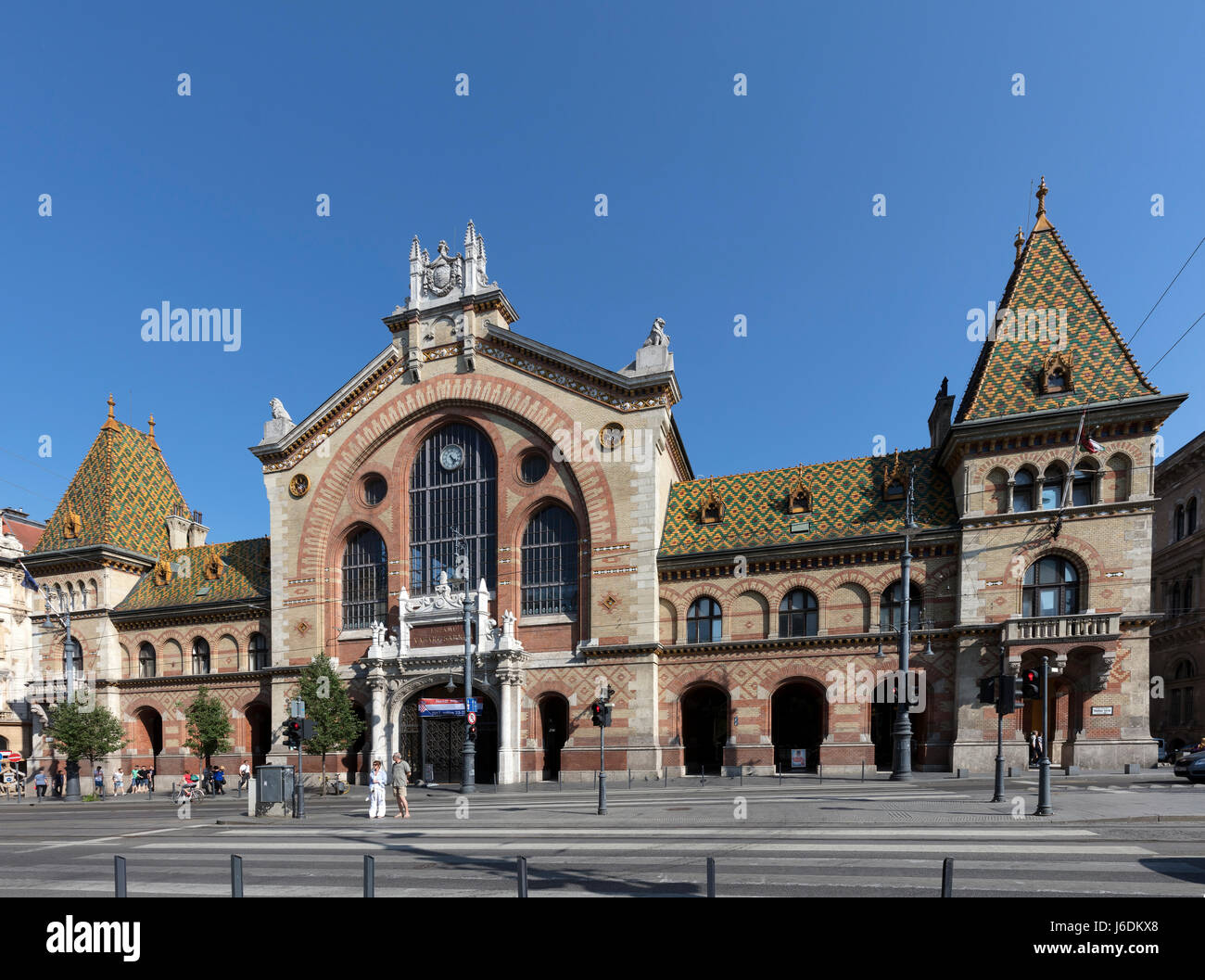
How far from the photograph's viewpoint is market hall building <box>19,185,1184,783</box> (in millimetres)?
28500

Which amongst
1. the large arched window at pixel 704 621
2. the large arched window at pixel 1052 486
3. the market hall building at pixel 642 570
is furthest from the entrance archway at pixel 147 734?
the large arched window at pixel 1052 486

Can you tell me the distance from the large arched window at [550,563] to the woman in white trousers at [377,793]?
46.2ft

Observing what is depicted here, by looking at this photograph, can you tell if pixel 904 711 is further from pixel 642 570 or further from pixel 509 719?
pixel 509 719

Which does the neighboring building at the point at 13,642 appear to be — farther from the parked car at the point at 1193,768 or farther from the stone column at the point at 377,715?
the parked car at the point at 1193,768

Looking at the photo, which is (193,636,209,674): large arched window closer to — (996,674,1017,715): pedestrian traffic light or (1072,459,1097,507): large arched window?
(996,674,1017,715): pedestrian traffic light

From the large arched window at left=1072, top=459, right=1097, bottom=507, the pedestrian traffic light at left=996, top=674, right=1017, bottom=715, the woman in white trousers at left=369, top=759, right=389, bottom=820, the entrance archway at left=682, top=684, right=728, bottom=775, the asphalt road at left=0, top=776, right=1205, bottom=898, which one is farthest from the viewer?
the entrance archway at left=682, top=684, right=728, bottom=775

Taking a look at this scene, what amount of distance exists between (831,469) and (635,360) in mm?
10217

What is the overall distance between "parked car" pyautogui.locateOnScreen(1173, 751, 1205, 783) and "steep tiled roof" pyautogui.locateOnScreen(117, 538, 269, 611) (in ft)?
130

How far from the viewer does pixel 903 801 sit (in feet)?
64.6

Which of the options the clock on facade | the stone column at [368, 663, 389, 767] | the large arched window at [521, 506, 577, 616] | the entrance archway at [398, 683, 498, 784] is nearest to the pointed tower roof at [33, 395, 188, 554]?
the stone column at [368, 663, 389, 767]

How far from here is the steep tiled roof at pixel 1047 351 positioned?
2900 cm

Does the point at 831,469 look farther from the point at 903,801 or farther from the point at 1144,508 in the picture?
the point at 903,801

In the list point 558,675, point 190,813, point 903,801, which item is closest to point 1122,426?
point 903,801

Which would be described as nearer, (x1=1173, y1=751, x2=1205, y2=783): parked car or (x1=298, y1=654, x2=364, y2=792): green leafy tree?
(x1=1173, y1=751, x2=1205, y2=783): parked car
